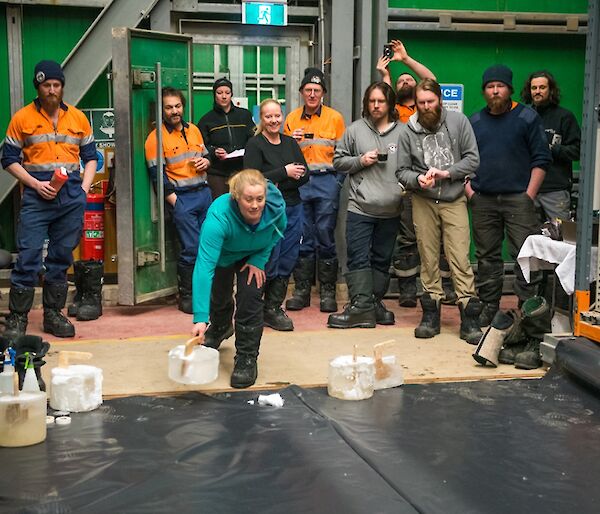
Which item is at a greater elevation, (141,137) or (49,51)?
(49,51)

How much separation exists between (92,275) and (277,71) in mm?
2630

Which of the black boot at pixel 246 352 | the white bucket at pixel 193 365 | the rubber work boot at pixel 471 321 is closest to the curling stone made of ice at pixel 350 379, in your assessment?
the black boot at pixel 246 352

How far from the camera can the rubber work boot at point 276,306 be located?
19.8 ft

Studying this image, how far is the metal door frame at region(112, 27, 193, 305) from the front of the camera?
645 centimetres

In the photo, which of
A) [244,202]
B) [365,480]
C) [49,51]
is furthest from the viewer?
[49,51]

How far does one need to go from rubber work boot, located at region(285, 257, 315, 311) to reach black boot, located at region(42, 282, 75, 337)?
5.71 ft

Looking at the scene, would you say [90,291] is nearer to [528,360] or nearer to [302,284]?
[302,284]

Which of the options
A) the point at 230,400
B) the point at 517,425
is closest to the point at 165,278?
the point at 230,400

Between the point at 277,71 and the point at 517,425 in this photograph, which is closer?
the point at 517,425

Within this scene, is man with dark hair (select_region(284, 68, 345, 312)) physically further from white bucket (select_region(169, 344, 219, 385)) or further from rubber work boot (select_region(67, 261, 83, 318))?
white bucket (select_region(169, 344, 219, 385))

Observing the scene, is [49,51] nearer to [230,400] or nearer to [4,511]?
[230,400]

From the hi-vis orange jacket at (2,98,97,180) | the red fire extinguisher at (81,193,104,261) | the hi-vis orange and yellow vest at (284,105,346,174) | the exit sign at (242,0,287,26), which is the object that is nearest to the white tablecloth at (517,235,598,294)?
the hi-vis orange and yellow vest at (284,105,346,174)

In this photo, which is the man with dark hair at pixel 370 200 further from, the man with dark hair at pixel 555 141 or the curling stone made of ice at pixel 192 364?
the curling stone made of ice at pixel 192 364

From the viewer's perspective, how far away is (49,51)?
754 cm
